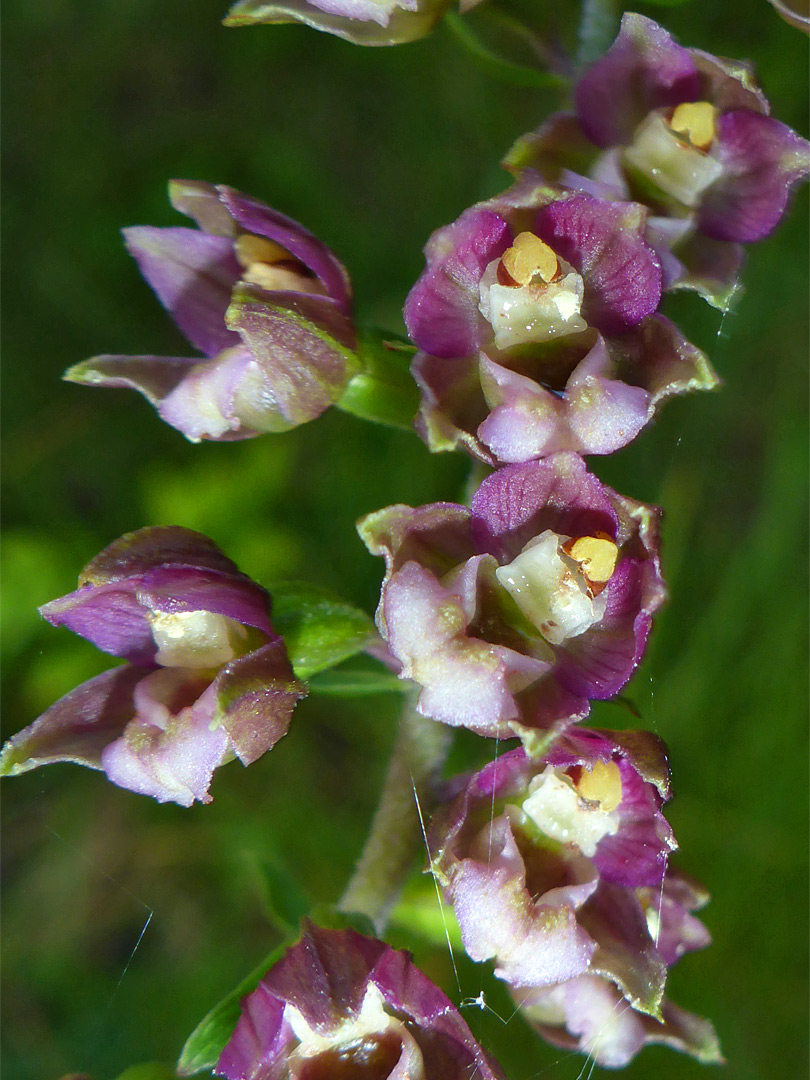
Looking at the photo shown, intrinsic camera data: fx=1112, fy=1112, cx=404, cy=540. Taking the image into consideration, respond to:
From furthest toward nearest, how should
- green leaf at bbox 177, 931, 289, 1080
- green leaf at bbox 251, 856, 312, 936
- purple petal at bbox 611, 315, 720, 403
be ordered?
green leaf at bbox 251, 856, 312, 936
green leaf at bbox 177, 931, 289, 1080
purple petal at bbox 611, 315, 720, 403

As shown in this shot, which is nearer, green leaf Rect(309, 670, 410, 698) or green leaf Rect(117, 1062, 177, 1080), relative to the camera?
green leaf Rect(117, 1062, 177, 1080)

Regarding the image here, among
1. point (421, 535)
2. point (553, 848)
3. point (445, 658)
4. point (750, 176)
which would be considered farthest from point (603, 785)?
point (750, 176)

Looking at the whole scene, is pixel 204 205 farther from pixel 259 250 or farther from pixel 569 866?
pixel 569 866

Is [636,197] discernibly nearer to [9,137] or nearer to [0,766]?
[0,766]

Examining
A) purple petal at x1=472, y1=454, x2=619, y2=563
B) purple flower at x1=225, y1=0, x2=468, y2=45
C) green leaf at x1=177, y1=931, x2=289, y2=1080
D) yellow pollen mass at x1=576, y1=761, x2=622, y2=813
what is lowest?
green leaf at x1=177, y1=931, x2=289, y2=1080

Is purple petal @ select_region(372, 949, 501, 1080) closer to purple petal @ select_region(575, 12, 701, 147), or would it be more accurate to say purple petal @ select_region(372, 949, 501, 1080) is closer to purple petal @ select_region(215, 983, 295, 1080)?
purple petal @ select_region(215, 983, 295, 1080)

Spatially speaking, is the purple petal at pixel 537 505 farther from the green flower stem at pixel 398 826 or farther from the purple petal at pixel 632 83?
the purple petal at pixel 632 83

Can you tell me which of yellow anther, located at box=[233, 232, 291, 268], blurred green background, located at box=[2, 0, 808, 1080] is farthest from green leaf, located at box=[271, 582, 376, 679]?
blurred green background, located at box=[2, 0, 808, 1080]

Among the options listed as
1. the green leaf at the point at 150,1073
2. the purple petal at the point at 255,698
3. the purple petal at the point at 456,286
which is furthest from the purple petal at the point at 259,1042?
the purple petal at the point at 456,286
